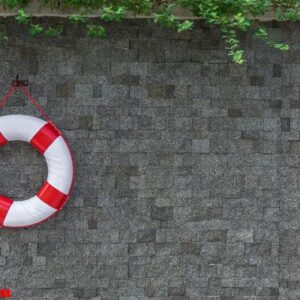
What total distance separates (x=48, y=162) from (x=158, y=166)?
2.01 feet

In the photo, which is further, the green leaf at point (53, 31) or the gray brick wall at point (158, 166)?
the gray brick wall at point (158, 166)

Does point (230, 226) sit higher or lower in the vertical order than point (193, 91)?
lower

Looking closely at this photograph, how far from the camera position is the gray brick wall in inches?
116

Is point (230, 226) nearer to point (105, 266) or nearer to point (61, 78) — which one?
point (105, 266)

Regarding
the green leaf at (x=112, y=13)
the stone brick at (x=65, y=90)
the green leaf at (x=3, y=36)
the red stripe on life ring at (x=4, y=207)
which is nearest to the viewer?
the green leaf at (x=112, y=13)

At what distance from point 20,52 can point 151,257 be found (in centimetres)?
137

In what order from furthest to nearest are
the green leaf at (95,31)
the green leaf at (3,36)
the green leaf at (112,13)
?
the green leaf at (3,36), the green leaf at (95,31), the green leaf at (112,13)

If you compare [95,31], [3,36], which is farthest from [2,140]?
[95,31]

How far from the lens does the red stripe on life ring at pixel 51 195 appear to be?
285cm

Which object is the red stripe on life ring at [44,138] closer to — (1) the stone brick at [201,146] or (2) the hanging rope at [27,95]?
(2) the hanging rope at [27,95]

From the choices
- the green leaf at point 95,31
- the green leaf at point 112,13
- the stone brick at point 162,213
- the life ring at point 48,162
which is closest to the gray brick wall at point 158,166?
the stone brick at point 162,213

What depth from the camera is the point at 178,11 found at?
290 centimetres

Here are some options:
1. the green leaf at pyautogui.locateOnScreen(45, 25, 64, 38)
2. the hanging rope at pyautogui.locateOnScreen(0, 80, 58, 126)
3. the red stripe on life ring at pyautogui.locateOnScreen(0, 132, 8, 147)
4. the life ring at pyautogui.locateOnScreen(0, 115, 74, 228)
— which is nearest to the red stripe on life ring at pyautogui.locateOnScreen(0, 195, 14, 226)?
the life ring at pyautogui.locateOnScreen(0, 115, 74, 228)

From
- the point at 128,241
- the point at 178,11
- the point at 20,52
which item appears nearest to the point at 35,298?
the point at 128,241
